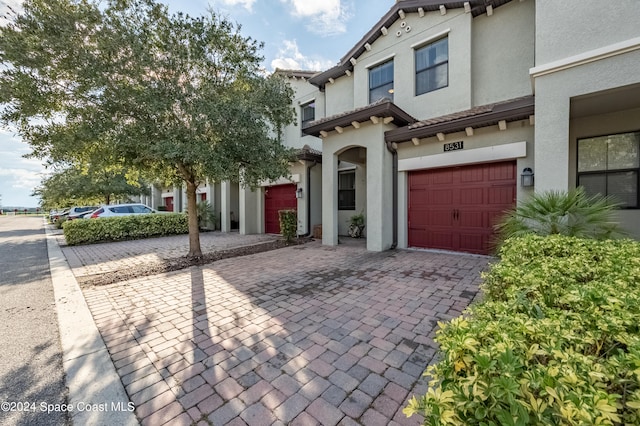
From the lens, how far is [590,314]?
1513 millimetres

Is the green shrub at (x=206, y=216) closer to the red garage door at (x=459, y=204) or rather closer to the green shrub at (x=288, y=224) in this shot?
the green shrub at (x=288, y=224)

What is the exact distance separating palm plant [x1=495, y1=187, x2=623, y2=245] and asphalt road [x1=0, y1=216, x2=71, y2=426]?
634cm

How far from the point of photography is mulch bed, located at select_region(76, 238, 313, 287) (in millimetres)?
5730

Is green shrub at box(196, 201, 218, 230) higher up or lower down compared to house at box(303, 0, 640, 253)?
lower down

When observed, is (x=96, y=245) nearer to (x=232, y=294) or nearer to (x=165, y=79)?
(x=165, y=79)

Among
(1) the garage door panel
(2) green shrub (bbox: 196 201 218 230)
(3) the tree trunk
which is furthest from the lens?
(2) green shrub (bbox: 196 201 218 230)

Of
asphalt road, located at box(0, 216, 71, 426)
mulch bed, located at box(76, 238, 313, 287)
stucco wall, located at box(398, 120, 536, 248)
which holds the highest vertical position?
stucco wall, located at box(398, 120, 536, 248)

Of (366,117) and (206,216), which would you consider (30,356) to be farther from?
(206,216)

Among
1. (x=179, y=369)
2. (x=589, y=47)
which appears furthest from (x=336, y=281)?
(x=589, y=47)

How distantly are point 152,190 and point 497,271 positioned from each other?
101 feet

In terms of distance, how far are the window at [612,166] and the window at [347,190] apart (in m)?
7.38

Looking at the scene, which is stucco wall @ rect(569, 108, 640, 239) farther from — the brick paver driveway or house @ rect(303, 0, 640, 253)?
the brick paver driveway

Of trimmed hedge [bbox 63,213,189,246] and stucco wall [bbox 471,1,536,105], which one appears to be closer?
stucco wall [bbox 471,1,536,105]

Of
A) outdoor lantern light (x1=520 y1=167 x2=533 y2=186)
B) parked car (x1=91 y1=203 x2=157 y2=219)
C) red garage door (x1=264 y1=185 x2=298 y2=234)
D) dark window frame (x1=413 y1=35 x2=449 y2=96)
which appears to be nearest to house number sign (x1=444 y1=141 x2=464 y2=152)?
outdoor lantern light (x1=520 y1=167 x2=533 y2=186)
